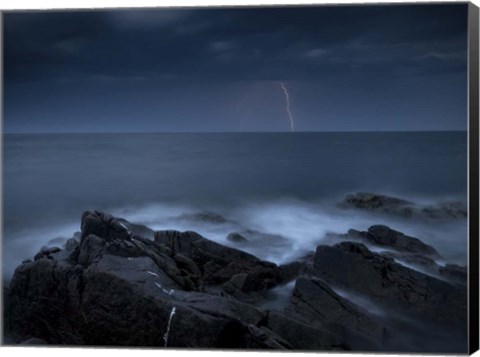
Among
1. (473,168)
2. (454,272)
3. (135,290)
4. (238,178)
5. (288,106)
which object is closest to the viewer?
(473,168)

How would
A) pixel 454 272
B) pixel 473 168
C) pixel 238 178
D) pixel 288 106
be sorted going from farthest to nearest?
pixel 238 178, pixel 288 106, pixel 454 272, pixel 473 168

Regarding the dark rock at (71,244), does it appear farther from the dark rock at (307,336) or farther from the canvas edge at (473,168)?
the canvas edge at (473,168)

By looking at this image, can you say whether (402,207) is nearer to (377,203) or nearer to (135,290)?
(377,203)

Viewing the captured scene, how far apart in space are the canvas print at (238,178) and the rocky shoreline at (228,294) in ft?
0.06

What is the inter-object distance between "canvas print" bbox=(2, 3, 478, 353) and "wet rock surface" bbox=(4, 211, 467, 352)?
0.07 ft

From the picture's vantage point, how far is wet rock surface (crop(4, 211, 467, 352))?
5523mm

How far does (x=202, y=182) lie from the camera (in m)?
6.04

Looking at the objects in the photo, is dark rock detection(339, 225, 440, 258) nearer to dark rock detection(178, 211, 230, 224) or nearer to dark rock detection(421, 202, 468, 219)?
dark rock detection(421, 202, 468, 219)

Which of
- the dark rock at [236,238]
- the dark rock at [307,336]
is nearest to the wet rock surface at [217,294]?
the dark rock at [307,336]

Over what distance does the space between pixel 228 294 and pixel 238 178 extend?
4.07 ft

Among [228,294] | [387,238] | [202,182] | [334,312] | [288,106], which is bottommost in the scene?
[334,312]

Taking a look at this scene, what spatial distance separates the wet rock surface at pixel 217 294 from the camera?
552 centimetres

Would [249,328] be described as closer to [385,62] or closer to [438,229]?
[438,229]

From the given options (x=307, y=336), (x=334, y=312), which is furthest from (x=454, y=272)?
(x=307, y=336)
